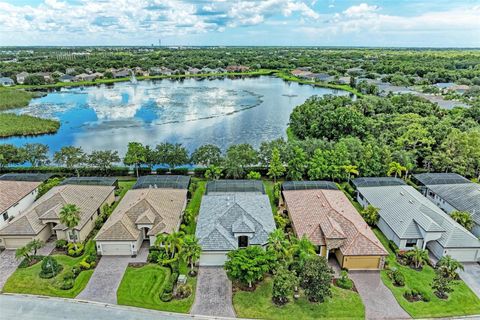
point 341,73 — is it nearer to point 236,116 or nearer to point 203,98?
point 203,98

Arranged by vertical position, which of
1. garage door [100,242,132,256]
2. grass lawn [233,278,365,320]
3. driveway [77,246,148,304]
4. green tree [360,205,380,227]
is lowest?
driveway [77,246,148,304]

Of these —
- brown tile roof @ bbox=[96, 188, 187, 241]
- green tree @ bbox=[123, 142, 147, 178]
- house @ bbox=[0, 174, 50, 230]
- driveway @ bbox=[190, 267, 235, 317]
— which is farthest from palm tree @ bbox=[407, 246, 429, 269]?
house @ bbox=[0, 174, 50, 230]

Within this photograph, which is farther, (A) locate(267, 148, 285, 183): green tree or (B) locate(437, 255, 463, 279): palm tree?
(A) locate(267, 148, 285, 183): green tree

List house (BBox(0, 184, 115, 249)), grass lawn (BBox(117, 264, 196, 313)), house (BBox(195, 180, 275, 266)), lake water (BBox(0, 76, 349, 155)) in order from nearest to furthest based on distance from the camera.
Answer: grass lawn (BBox(117, 264, 196, 313)), house (BBox(195, 180, 275, 266)), house (BBox(0, 184, 115, 249)), lake water (BBox(0, 76, 349, 155))

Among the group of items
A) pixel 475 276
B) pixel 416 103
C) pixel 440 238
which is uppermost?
pixel 416 103

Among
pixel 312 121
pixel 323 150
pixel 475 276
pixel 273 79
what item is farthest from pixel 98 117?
pixel 273 79

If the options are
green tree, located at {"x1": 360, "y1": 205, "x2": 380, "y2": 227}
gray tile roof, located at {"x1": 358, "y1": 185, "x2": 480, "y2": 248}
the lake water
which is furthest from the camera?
the lake water

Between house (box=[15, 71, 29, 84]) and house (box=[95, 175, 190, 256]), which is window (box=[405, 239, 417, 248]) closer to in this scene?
house (box=[95, 175, 190, 256])

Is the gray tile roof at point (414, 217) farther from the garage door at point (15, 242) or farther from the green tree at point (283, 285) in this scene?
the garage door at point (15, 242)
